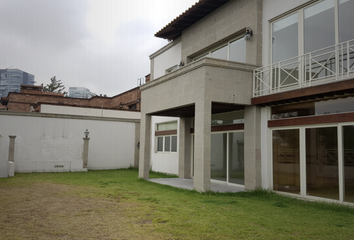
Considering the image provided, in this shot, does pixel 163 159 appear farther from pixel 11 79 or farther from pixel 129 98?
pixel 11 79

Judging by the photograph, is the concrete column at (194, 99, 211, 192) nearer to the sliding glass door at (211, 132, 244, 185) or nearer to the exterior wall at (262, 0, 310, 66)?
the sliding glass door at (211, 132, 244, 185)

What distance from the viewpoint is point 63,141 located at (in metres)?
18.7

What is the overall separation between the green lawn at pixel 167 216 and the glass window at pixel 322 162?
20.3 inches

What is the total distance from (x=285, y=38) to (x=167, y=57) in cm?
839

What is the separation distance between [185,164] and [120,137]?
7.59 metres

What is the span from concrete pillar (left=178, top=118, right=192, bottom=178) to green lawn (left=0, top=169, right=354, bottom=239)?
454 cm

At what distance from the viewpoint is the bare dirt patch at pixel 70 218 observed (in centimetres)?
523

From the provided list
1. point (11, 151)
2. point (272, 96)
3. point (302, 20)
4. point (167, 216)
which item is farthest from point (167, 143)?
point (167, 216)

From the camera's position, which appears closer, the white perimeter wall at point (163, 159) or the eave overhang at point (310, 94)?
the eave overhang at point (310, 94)

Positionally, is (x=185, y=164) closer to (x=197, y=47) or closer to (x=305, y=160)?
(x=197, y=47)

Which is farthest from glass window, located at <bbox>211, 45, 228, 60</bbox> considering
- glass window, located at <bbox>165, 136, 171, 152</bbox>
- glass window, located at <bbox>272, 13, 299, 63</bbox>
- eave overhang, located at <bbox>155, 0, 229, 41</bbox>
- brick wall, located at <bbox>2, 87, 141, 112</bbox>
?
brick wall, located at <bbox>2, 87, 141, 112</bbox>

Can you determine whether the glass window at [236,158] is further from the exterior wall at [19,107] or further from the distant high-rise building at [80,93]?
the distant high-rise building at [80,93]

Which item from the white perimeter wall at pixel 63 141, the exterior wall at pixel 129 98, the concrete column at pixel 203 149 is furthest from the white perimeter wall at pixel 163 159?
the exterior wall at pixel 129 98

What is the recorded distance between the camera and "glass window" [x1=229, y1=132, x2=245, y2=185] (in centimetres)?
1127
